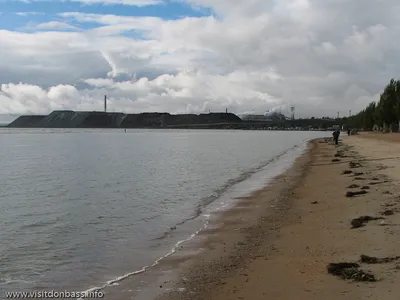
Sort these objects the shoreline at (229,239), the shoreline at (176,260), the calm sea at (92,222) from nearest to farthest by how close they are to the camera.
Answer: the shoreline at (176,260) < the shoreline at (229,239) < the calm sea at (92,222)

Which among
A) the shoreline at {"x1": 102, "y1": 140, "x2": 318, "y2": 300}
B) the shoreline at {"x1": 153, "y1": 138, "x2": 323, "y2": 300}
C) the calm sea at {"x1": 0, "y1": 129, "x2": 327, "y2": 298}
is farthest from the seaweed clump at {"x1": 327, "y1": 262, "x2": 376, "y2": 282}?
the calm sea at {"x1": 0, "y1": 129, "x2": 327, "y2": 298}

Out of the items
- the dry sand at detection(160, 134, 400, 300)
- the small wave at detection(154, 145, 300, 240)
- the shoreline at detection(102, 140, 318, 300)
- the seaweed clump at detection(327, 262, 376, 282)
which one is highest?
the seaweed clump at detection(327, 262, 376, 282)

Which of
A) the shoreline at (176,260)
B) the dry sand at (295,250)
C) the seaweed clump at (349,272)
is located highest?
the seaweed clump at (349,272)

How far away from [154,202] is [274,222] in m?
6.85

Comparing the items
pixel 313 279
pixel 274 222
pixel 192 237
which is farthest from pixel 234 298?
pixel 274 222

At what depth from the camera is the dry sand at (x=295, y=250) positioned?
7219 mm

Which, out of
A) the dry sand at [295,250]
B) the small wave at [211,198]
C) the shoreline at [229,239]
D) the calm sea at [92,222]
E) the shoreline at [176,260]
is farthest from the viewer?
the small wave at [211,198]

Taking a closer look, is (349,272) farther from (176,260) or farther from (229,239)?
(229,239)

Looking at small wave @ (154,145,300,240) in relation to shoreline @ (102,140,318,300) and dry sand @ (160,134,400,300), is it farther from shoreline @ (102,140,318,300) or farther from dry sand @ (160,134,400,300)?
dry sand @ (160,134,400,300)

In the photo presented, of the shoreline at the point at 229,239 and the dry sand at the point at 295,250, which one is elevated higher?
the dry sand at the point at 295,250

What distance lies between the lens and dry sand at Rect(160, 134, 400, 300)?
722cm

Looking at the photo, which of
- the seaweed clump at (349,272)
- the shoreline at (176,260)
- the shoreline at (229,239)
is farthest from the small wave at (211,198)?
the seaweed clump at (349,272)

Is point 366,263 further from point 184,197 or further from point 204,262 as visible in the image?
point 184,197

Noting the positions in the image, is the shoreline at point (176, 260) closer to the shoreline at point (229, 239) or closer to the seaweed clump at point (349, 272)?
the shoreline at point (229, 239)
